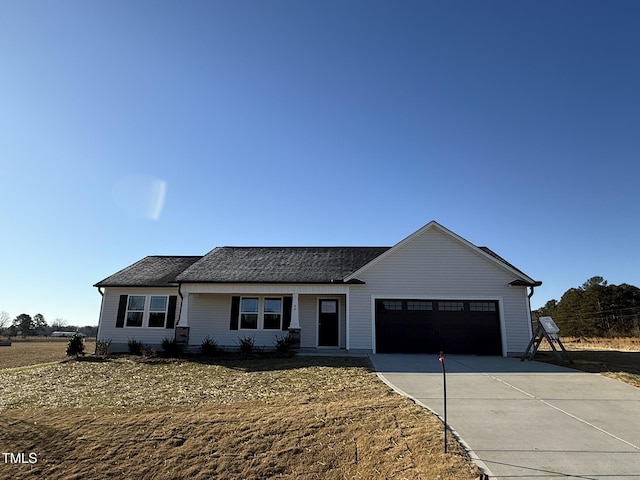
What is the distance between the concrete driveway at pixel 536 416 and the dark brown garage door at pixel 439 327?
11.5 ft

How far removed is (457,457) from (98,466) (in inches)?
203

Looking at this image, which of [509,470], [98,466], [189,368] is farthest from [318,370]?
[509,470]

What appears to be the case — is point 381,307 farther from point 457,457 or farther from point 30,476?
point 30,476

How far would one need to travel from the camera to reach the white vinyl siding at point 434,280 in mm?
15578

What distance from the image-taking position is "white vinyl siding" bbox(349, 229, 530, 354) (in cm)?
1558

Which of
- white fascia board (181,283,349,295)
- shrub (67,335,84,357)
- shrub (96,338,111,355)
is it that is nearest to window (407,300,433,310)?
white fascia board (181,283,349,295)

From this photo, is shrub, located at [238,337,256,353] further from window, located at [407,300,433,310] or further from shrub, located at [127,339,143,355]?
window, located at [407,300,433,310]

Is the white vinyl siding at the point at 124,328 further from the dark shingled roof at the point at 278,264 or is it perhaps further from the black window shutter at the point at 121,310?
the dark shingled roof at the point at 278,264

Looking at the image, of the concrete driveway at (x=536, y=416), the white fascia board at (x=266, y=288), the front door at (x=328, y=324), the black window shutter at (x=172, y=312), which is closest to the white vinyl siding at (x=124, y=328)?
the black window shutter at (x=172, y=312)

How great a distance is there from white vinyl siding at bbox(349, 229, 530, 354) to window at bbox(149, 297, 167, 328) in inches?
344

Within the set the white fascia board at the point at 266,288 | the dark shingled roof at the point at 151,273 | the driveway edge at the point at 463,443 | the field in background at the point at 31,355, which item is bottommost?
the field in background at the point at 31,355

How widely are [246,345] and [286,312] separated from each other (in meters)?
2.44

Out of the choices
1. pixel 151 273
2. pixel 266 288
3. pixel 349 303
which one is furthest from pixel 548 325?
pixel 151 273

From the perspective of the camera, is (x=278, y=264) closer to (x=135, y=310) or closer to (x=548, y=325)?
(x=135, y=310)
